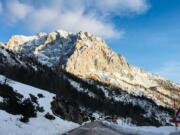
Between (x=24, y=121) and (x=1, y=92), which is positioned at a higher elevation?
(x=1, y=92)

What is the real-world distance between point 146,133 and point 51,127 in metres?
8.42

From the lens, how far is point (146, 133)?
98.6ft

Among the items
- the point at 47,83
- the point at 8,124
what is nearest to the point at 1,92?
the point at 8,124

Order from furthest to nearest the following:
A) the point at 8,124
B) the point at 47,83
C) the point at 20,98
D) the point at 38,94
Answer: the point at 47,83 < the point at 38,94 < the point at 20,98 < the point at 8,124

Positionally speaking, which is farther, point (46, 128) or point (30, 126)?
point (46, 128)

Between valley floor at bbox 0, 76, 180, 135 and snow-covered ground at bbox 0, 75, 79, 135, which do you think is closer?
valley floor at bbox 0, 76, 180, 135

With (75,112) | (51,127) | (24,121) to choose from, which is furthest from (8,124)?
(75,112)

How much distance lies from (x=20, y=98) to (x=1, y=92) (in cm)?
278

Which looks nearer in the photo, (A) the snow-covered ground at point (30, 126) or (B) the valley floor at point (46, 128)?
(B) the valley floor at point (46, 128)

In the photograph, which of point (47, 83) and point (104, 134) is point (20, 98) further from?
point (47, 83)

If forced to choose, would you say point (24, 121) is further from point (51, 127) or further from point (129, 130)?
point (129, 130)

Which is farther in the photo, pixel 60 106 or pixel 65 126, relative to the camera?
pixel 60 106

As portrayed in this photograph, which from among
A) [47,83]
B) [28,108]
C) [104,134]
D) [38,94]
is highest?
[47,83]

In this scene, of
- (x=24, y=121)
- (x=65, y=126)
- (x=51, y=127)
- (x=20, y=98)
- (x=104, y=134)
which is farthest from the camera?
(x=20, y=98)
